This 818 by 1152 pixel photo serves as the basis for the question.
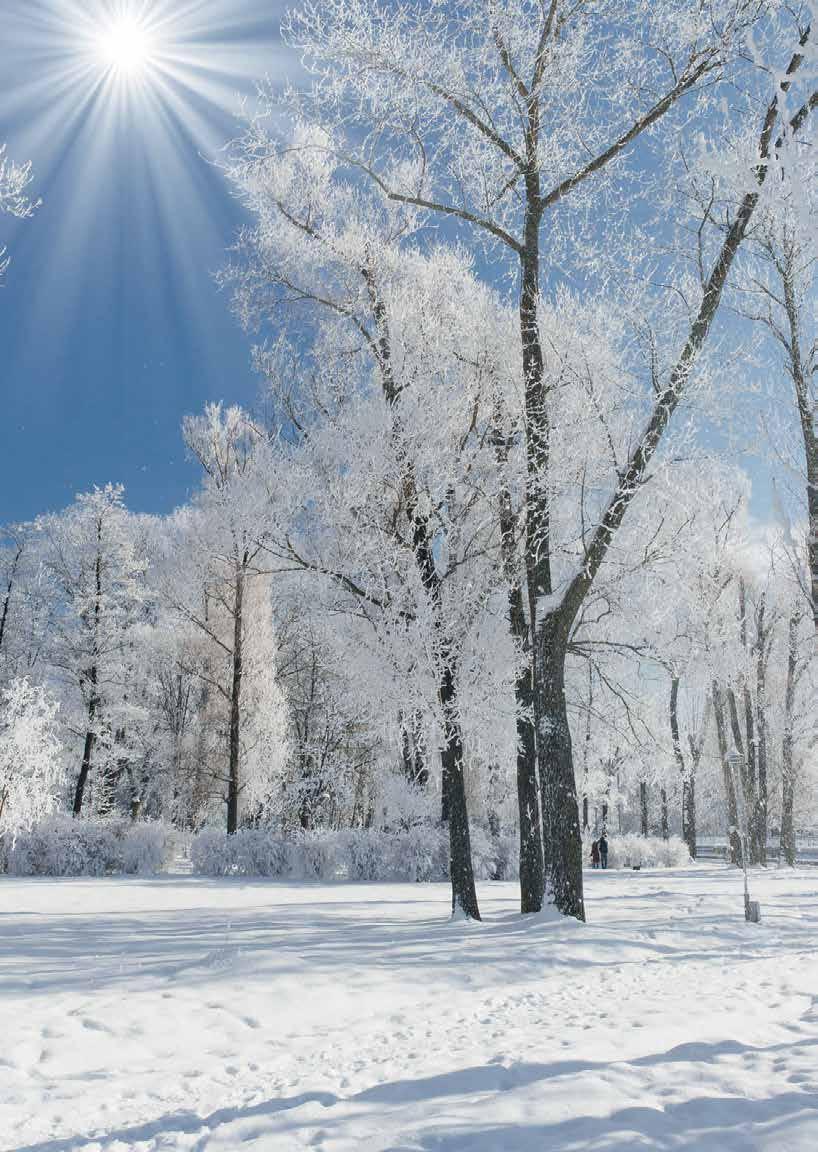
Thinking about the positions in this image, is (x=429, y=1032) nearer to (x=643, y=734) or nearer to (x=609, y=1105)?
(x=609, y=1105)

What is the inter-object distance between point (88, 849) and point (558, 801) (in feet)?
40.7

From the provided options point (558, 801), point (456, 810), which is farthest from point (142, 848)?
point (558, 801)

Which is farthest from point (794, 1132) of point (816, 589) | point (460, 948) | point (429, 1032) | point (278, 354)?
point (278, 354)

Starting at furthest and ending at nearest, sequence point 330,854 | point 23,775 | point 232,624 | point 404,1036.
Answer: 1. point 232,624
2. point 330,854
3. point 23,775
4. point 404,1036

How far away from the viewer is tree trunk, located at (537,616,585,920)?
25.4ft

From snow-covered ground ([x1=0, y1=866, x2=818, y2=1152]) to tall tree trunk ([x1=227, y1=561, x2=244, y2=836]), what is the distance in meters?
9.78

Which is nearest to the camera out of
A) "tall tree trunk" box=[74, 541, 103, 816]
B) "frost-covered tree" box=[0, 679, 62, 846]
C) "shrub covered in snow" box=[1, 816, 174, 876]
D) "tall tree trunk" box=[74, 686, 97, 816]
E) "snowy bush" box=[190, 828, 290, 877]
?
"frost-covered tree" box=[0, 679, 62, 846]

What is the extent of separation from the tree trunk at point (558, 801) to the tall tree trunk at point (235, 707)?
36.3 feet

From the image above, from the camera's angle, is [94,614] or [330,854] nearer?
[330,854]

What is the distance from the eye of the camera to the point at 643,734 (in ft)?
34.2

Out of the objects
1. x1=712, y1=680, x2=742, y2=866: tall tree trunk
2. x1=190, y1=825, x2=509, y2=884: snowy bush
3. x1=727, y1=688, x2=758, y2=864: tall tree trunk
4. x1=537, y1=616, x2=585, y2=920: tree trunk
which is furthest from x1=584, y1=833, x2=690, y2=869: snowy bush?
x1=537, y1=616, x2=585, y2=920: tree trunk

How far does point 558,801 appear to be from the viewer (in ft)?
25.4

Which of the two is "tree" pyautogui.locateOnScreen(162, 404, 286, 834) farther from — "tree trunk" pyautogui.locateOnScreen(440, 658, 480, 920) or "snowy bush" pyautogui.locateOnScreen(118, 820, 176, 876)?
"tree trunk" pyautogui.locateOnScreen(440, 658, 480, 920)

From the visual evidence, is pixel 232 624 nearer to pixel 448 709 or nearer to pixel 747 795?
pixel 448 709
